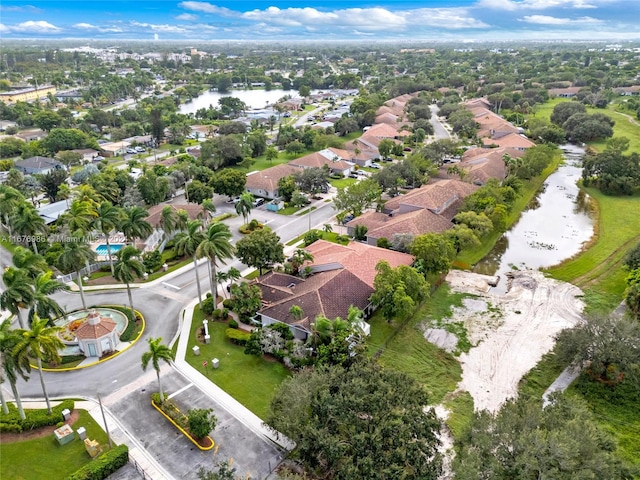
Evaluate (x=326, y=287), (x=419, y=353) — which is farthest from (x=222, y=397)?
(x=419, y=353)

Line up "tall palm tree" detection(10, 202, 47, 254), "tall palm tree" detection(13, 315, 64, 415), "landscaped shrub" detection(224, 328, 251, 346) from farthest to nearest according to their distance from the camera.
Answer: "tall palm tree" detection(10, 202, 47, 254), "landscaped shrub" detection(224, 328, 251, 346), "tall palm tree" detection(13, 315, 64, 415)

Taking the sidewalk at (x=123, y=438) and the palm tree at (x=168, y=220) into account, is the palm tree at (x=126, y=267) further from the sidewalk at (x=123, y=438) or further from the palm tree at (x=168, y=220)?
the palm tree at (x=168, y=220)

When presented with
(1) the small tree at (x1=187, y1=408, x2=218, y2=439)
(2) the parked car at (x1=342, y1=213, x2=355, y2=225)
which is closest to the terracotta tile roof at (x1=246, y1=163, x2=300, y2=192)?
(2) the parked car at (x1=342, y1=213, x2=355, y2=225)

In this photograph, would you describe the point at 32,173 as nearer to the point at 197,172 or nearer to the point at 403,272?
the point at 197,172

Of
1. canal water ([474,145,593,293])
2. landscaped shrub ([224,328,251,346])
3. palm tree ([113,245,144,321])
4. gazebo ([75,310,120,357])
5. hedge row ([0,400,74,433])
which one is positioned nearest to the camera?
hedge row ([0,400,74,433])

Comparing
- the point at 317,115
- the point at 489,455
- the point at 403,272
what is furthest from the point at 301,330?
the point at 317,115

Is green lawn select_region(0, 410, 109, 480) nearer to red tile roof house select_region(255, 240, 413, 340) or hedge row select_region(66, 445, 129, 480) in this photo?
hedge row select_region(66, 445, 129, 480)
